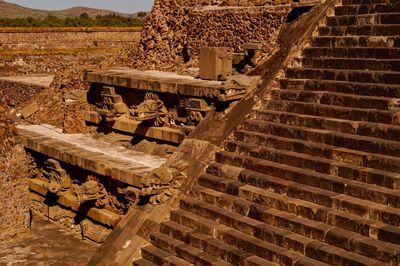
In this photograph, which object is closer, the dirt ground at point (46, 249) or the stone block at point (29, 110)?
the dirt ground at point (46, 249)

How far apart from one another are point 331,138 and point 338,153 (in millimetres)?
330

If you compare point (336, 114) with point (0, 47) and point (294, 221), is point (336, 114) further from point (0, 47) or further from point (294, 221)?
point (0, 47)

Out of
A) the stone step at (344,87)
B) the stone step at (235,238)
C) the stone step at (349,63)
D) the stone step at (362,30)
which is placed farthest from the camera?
the stone step at (362,30)

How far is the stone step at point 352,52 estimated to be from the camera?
8648mm

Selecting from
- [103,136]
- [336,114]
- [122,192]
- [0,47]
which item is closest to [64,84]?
[103,136]

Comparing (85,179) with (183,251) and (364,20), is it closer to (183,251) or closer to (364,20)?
(183,251)

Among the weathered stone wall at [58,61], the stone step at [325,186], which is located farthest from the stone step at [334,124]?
the weathered stone wall at [58,61]

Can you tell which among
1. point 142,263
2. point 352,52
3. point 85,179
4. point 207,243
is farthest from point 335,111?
point 85,179

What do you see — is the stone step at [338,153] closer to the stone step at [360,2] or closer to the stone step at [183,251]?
the stone step at [183,251]

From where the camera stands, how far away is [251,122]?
361 inches

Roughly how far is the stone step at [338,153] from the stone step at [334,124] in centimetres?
31

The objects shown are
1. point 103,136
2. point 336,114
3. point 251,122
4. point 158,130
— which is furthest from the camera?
point 103,136

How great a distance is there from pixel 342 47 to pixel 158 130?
4440 mm

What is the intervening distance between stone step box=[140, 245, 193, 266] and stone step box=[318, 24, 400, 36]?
445cm
